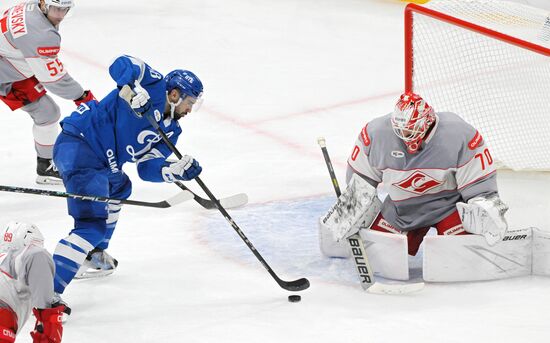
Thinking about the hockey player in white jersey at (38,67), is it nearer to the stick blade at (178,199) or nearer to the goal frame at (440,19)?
the stick blade at (178,199)

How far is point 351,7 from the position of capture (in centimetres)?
888

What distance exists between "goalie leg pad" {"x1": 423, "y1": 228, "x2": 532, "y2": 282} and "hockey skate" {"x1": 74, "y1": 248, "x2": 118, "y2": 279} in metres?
1.23

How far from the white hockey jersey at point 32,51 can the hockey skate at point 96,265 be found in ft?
3.93

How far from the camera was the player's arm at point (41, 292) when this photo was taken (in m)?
3.73

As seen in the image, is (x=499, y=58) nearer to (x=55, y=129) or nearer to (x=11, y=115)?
(x=55, y=129)

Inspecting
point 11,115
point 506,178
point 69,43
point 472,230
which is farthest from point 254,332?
point 69,43

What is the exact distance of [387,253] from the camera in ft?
15.0

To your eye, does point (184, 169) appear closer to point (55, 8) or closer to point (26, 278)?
point (26, 278)

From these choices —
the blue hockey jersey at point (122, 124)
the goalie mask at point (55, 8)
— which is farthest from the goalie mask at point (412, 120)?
the goalie mask at point (55, 8)

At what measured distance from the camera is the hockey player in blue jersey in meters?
4.40

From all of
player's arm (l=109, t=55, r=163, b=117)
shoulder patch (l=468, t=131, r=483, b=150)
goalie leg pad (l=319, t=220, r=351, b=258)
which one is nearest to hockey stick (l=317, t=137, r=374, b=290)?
goalie leg pad (l=319, t=220, r=351, b=258)

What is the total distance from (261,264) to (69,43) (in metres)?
3.91

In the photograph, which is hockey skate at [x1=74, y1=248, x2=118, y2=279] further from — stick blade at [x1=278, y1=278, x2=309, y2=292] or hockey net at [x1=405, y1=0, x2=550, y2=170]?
hockey net at [x1=405, y1=0, x2=550, y2=170]

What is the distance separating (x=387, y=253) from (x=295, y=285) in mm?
378
